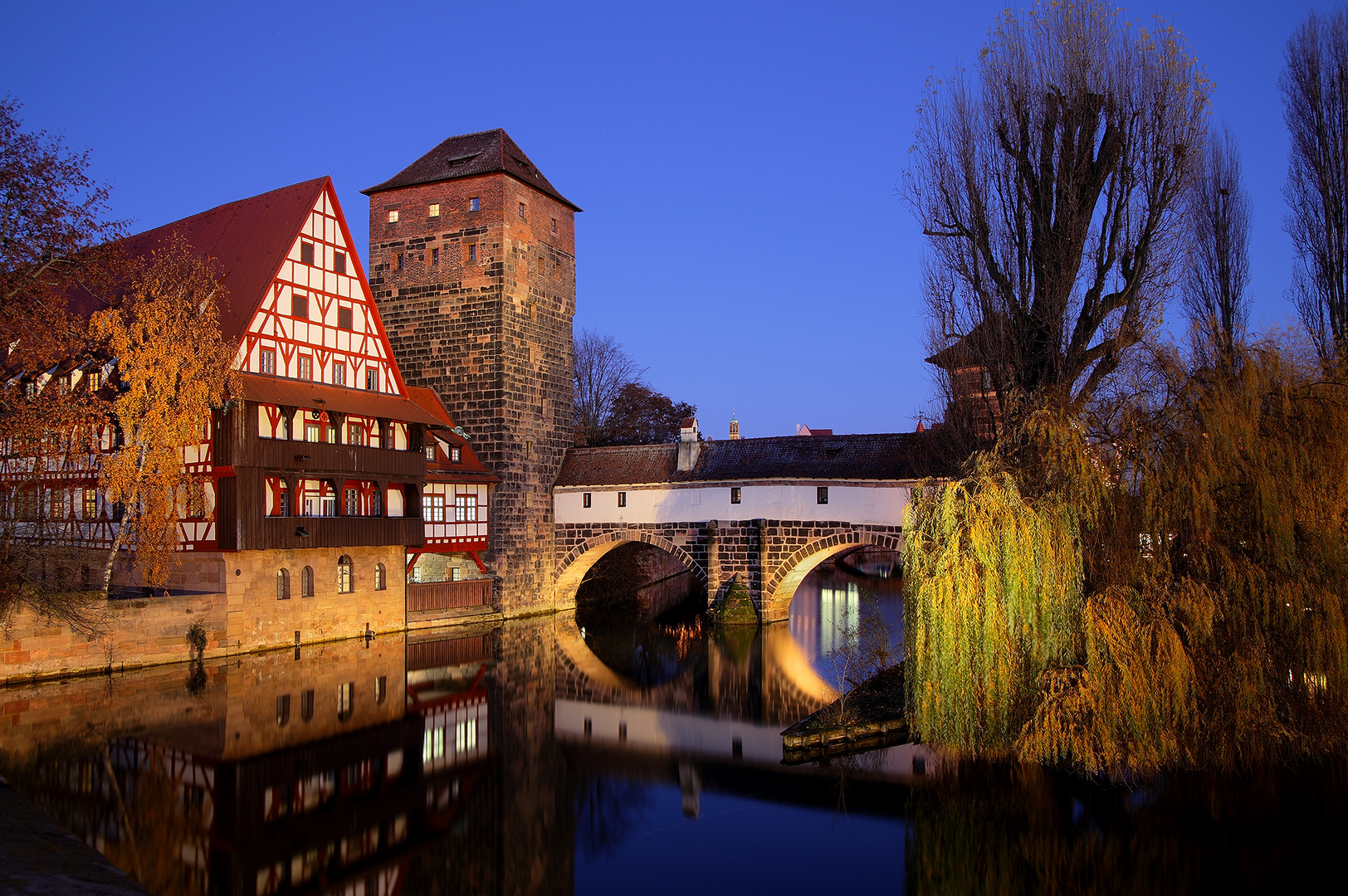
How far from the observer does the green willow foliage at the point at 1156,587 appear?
9.16 metres

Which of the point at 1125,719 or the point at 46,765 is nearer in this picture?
the point at 1125,719

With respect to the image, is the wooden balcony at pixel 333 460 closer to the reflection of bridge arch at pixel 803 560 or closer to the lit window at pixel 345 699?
the lit window at pixel 345 699

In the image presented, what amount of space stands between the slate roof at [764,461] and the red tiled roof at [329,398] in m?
5.18

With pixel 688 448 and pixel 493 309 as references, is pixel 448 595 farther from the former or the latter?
pixel 493 309

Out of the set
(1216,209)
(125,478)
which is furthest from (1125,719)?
(125,478)

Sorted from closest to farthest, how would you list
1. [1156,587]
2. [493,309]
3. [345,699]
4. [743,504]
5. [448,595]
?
[1156,587] < [345,699] < [448,595] < [743,504] < [493,309]

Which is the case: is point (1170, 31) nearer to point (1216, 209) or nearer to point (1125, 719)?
point (1216, 209)

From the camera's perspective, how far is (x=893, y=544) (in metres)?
21.3

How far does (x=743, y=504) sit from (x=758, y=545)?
1.08 metres

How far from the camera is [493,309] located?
968 inches

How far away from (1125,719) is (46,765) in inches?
439

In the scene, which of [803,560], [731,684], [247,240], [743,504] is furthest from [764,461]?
[247,240]

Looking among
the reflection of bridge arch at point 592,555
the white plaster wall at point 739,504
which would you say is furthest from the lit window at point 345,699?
the white plaster wall at point 739,504

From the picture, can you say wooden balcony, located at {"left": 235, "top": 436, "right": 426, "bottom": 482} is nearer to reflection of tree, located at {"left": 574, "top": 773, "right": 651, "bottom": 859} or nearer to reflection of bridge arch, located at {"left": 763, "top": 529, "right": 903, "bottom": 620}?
reflection of bridge arch, located at {"left": 763, "top": 529, "right": 903, "bottom": 620}
